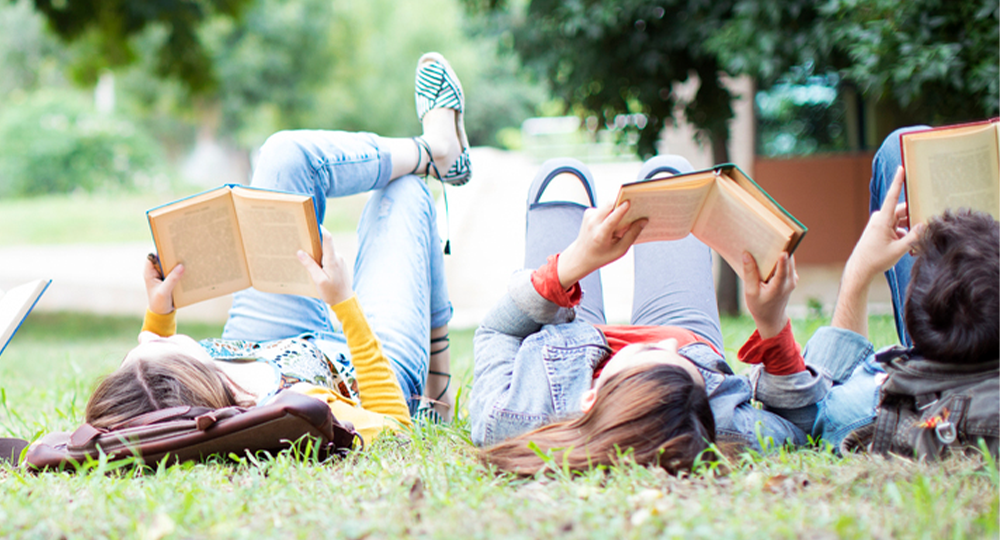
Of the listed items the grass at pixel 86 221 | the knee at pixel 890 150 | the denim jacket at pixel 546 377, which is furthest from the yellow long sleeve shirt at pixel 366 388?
the grass at pixel 86 221

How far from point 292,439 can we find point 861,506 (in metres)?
1.29

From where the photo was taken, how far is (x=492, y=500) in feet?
5.10

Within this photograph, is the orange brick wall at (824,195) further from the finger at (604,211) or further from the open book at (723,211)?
the finger at (604,211)

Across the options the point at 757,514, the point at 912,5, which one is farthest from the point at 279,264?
the point at 912,5

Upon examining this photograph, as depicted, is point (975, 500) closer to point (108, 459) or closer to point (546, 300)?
point (546, 300)

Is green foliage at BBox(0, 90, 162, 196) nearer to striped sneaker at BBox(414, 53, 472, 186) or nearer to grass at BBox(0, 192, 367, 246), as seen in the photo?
grass at BBox(0, 192, 367, 246)

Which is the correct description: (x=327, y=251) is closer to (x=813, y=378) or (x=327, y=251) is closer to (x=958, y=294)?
(x=813, y=378)

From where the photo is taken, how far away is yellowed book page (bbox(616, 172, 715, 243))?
5.62 ft

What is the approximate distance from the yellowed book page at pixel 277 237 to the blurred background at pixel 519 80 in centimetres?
340

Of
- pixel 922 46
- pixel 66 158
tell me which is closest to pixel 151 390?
pixel 922 46

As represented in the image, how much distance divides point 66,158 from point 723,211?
73.9 ft

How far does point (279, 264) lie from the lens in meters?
2.29

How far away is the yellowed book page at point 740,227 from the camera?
168 cm

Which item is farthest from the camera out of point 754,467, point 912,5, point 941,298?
point 912,5
